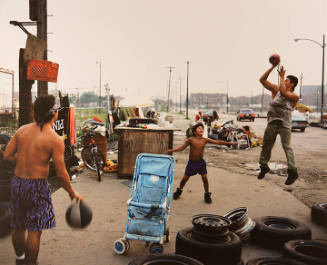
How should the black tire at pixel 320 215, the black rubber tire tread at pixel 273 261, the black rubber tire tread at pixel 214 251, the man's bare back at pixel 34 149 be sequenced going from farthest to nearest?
the black tire at pixel 320 215 → the black rubber tire tread at pixel 214 251 → the black rubber tire tread at pixel 273 261 → the man's bare back at pixel 34 149

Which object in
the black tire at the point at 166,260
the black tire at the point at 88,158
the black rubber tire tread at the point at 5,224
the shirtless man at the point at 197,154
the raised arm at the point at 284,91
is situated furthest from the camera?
the black tire at the point at 88,158

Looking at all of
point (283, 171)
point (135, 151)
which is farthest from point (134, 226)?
point (283, 171)

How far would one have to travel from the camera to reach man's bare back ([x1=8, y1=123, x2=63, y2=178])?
12.1 ft

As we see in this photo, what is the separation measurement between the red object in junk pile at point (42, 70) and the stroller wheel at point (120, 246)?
102 inches

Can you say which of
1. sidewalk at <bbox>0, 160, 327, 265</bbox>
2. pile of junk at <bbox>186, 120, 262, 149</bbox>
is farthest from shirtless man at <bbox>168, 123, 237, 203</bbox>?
pile of junk at <bbox>186, 120, 262, 149</bbox>

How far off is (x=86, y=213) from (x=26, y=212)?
0.67 meters

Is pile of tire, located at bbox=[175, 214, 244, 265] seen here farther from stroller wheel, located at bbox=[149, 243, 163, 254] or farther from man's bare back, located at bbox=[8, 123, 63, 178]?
man's bare back, located at bbox=[8, 123, 63, 178]

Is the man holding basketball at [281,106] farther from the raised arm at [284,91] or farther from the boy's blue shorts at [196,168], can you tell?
the boy's blue shorts at [196,168]

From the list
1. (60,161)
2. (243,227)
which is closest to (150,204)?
(243,227)

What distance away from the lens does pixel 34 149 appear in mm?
3693

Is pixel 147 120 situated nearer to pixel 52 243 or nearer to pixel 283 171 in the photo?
pixel 283 171

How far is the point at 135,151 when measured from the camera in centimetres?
975

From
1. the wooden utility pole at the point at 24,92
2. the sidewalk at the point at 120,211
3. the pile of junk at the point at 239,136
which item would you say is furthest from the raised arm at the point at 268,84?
the pile of junk at the point at 239,136

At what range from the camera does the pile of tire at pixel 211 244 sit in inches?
172
